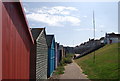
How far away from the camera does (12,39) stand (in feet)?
21.1

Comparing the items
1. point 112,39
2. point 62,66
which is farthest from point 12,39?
point 112,39

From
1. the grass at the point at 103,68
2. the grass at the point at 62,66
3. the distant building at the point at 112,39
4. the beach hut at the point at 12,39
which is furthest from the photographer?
the distant building at the point at 112,39

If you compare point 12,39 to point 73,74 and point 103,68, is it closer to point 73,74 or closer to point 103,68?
point 73,74

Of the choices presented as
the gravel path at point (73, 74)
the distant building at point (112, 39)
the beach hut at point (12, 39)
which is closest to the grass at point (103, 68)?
the gravel path at point (73, 74)

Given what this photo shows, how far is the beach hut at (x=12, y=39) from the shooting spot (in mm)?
5770

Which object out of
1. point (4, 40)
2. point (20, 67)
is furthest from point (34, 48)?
point (4, 40)

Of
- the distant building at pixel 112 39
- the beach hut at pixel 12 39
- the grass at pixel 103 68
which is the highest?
the distant building at pixel 112 39

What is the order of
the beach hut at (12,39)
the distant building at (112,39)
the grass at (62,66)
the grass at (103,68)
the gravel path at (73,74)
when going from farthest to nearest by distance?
the distant building at (112,39), the grass at (62,66), the gravel path at (73,74), the grass at (103,68), the beach hut at (12,39)

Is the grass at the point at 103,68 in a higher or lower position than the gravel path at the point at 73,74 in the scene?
higher

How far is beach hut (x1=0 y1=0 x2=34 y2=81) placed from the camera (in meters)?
5.77

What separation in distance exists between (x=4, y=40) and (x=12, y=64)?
1055 millimetres

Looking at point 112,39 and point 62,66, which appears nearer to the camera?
point 62,66

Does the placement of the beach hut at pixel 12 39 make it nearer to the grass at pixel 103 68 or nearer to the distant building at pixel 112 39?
the grass at pixel 103 68

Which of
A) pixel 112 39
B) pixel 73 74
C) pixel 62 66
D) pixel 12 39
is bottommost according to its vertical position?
pixel 62 66
